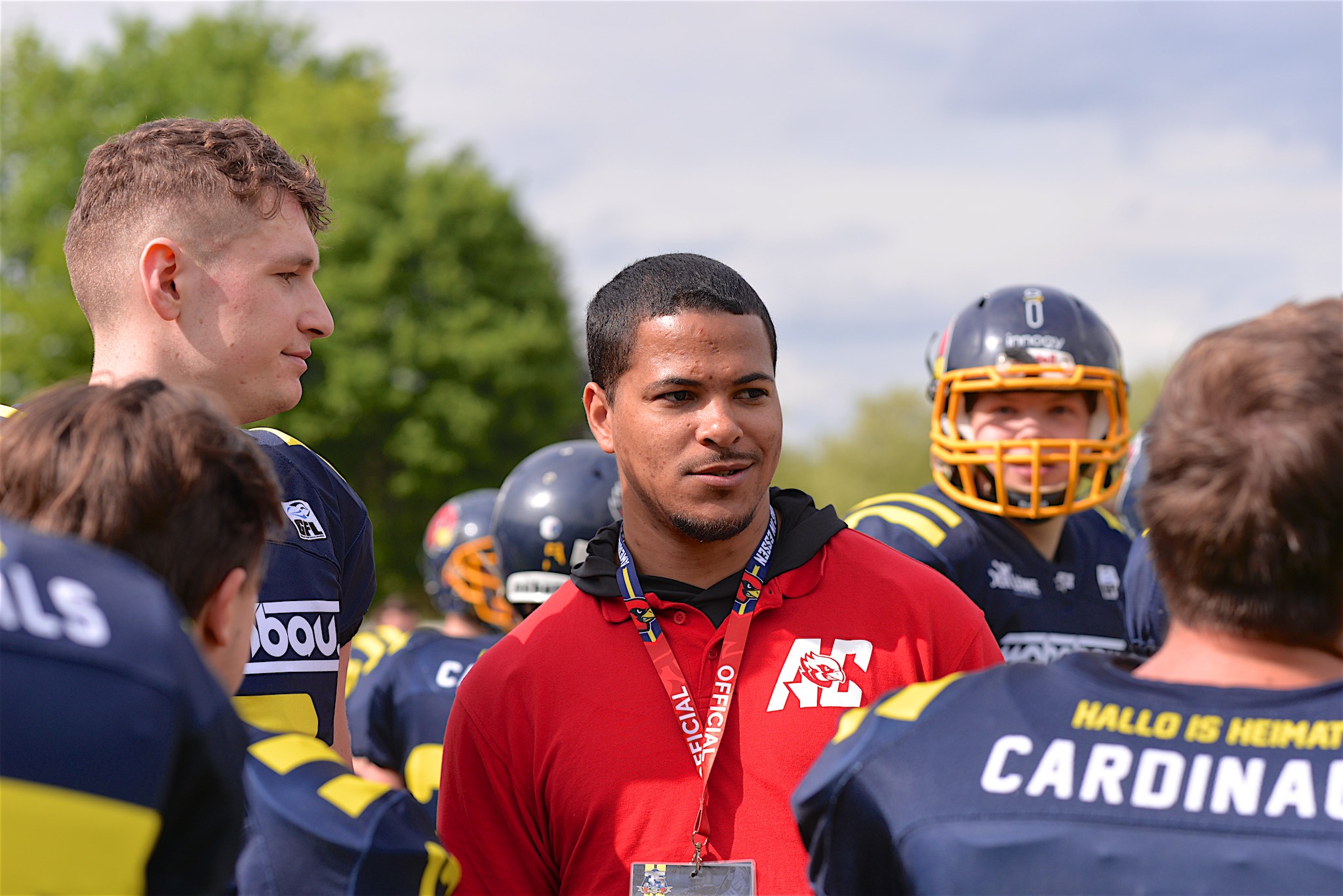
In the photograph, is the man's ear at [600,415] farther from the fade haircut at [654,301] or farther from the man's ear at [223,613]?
the man's ear at [223,613]

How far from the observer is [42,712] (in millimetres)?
1565

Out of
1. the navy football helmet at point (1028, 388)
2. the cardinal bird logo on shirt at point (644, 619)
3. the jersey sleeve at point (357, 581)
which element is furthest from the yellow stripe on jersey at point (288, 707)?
the navy football helmet at point (1028, 388)

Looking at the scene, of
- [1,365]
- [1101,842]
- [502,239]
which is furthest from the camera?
[502,239]

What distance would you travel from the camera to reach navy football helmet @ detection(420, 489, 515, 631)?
6.75 metres

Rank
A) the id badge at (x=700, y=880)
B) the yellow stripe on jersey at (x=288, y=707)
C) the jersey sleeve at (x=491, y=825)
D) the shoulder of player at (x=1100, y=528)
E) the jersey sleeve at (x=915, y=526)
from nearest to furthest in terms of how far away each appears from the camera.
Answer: the id badge at (x=700, y=880) → the jersey sleeve at (x=491, y=825) → the yellow stripe on jersey at (x=288, y=707) → the jersey sleeve at (x=915, y=526) → the shoulder of player at (x=1100, y=528)

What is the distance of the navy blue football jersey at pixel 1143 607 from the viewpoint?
411 cm

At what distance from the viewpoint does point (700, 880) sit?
2654mm

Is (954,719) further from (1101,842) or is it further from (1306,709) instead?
(1306,709)

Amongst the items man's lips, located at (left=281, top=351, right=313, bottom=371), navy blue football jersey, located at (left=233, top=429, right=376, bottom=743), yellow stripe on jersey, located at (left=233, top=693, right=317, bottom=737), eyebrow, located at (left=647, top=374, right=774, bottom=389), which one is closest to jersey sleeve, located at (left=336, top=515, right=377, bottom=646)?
navy blue football jersey, located at (left=233, top=429, right=376, bottom=743)

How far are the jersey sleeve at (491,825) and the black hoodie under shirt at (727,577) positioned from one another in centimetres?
45

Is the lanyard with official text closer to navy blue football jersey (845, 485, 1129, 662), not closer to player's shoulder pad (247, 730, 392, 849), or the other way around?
player's shoulder pad (247, 730, 392, 849)

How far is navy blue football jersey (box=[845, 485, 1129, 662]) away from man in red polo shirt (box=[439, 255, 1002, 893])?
4.15 ft

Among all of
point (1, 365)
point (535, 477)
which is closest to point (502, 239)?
point (1, 365)

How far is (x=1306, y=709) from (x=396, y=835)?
4.50 ft
